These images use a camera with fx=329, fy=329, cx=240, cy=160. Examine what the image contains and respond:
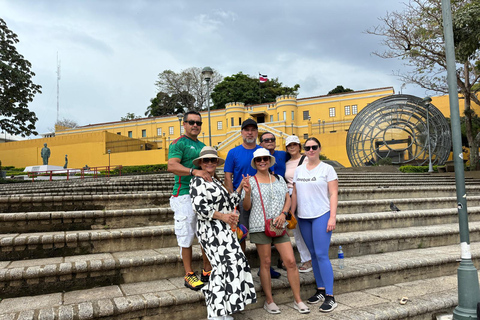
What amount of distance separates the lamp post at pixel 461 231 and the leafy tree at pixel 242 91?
47096 millimetres

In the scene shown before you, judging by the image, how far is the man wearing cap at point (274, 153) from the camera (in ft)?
12.3

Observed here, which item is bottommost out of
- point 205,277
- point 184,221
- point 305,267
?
point 305,267

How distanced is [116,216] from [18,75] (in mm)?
14951

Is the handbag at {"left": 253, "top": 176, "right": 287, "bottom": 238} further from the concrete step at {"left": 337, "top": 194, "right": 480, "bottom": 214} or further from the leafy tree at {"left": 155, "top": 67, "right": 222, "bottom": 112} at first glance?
the leafy tree at {"left": 155, "top": 67, "right": 222, "bottom": 112}

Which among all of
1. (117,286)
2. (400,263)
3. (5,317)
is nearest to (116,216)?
(117,286)

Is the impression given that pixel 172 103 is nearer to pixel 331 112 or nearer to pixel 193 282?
pixel 331 112

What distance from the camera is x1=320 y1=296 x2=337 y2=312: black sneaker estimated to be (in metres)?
3.21

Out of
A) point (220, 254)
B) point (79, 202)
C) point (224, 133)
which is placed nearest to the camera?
point (220, 254)

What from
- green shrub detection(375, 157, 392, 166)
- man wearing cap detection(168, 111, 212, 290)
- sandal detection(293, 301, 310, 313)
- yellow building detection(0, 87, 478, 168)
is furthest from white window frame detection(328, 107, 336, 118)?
sandal detection(293, 301, 310, 313)

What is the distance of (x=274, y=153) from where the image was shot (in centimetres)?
391

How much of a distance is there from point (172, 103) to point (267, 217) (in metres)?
52.3

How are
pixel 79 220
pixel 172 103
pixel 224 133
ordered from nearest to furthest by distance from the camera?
pixel 79 220
pixel 224 133
pixel 172 103

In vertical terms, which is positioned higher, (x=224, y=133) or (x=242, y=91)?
(x=242, y=91)

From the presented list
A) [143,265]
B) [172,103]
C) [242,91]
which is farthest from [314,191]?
[172,103]
